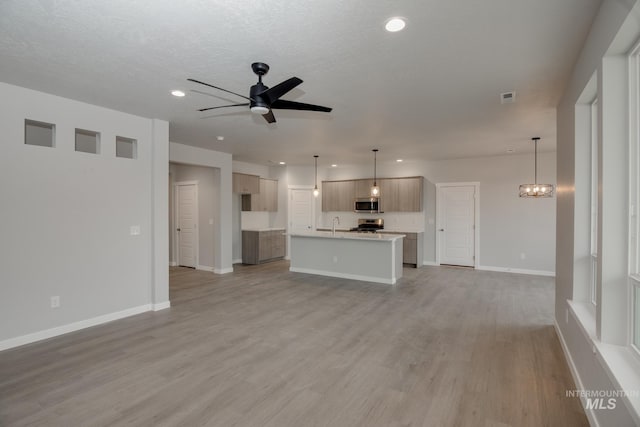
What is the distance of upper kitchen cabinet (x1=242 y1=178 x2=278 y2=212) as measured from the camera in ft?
28.2

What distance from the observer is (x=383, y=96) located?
3.61 metres

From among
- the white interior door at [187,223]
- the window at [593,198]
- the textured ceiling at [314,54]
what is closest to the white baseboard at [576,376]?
the window at [593,198]

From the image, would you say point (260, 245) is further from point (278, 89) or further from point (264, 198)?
point (278, 89)

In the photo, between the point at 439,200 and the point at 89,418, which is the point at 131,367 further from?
the point at 439,200

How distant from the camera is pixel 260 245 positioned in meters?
8.27

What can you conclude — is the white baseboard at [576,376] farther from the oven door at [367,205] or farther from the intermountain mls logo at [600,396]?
the oven door at [367,205]

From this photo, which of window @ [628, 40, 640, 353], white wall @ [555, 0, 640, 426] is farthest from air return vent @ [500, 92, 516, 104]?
window @ [628, 40, 640, 353]

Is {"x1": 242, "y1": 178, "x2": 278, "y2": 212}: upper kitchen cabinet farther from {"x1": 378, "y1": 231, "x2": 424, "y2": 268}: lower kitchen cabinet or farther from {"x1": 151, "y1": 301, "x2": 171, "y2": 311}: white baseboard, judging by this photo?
{"x1": 151, "y1": 301, "x2": 171, "y2": 311}: white baseboard

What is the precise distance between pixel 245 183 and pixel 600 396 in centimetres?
752

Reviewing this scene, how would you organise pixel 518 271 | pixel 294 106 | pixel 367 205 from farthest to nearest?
pixel 367 205
pixel 518 271
pixel 294 106

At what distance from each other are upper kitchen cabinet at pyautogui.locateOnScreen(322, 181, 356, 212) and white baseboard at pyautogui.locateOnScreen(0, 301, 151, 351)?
5584mm

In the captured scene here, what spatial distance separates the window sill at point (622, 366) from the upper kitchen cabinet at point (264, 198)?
7.43 m

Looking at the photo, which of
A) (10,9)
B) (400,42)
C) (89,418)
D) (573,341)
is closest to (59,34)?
(10,9)

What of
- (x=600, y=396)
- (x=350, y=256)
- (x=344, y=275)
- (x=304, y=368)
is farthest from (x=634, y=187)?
(x=344, y=275)
